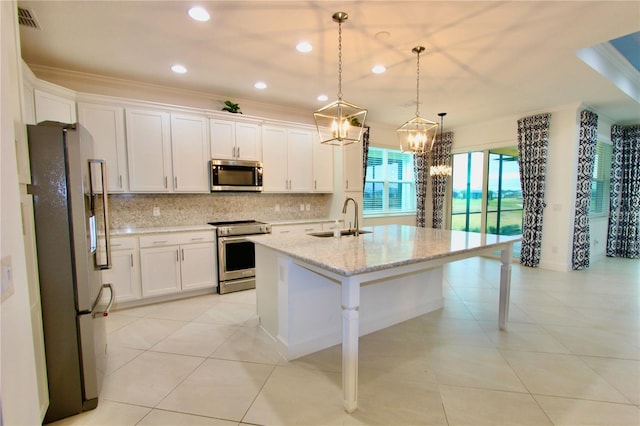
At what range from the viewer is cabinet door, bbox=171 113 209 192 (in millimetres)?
3909

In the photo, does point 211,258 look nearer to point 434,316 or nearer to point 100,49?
point 100,49

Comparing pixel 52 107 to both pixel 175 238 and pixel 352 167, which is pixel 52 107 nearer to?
pixel 175 238

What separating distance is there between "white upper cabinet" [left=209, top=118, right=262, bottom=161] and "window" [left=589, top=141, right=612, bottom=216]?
21.4 feet

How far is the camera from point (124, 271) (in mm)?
3412

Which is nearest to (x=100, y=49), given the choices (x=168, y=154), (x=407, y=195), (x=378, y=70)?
(x=168, y=154)

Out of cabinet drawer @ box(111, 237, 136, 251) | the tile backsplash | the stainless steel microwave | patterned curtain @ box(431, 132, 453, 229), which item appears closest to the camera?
cabinet drawer @ box(111, 237, 136, 251)

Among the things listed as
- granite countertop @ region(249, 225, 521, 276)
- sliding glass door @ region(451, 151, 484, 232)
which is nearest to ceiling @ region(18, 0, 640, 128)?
granite countertop @ region(249, 225, 521, 276)

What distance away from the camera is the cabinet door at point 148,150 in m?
3.64

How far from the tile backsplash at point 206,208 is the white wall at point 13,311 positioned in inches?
114

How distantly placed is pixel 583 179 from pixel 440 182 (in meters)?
2.43

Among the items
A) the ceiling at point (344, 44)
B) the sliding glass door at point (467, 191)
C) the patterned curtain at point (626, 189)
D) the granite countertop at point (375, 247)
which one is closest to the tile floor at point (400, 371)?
the granite countertop at point (375, 247)

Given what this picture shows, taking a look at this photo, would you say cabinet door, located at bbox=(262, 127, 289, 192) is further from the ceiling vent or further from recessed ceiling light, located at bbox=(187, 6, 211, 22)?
the ceiling vent

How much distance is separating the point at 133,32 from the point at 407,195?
5856mm

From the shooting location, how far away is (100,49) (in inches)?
116
